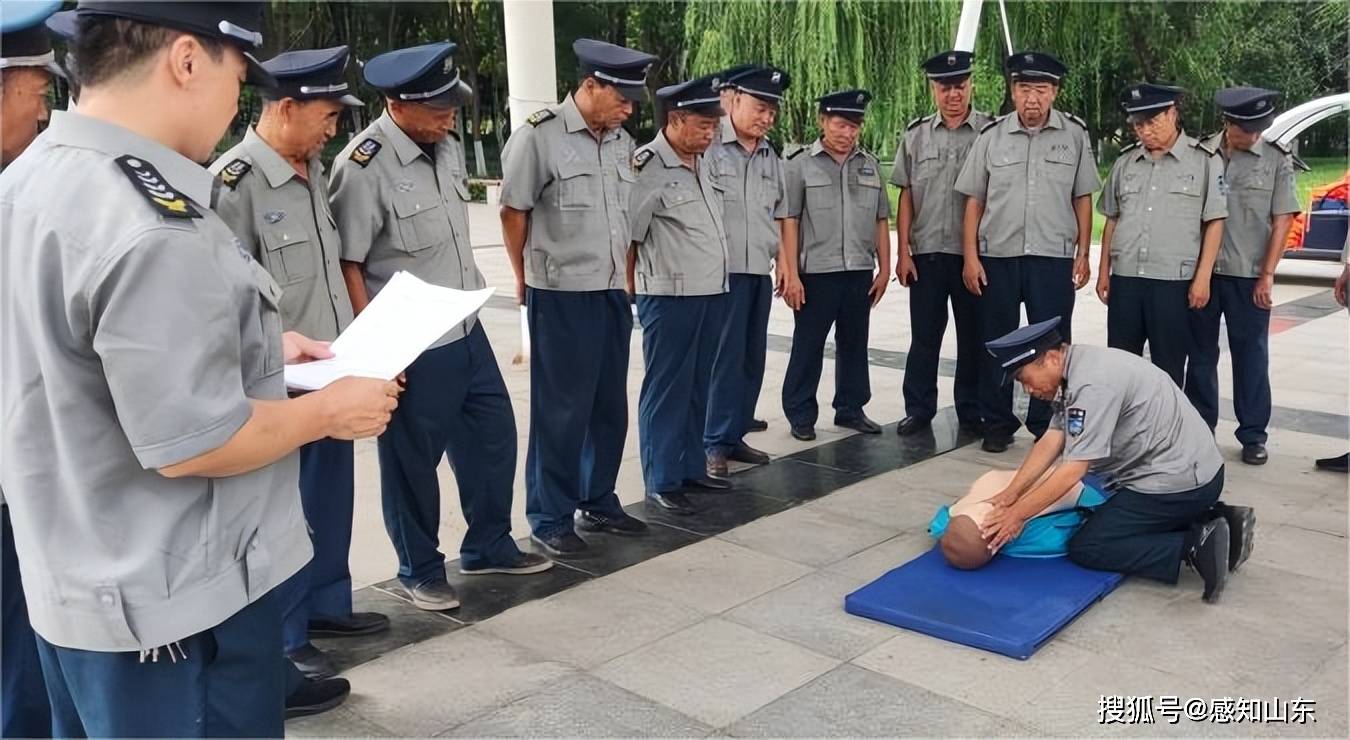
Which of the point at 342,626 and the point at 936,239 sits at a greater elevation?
the point at 936,239

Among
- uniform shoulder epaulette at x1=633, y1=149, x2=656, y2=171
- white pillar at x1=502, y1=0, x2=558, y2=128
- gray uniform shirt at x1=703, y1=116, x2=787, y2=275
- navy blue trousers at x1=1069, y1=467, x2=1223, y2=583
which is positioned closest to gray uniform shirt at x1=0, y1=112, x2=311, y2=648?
navy blue trousers at x1=1069, y1=467, x2=1223, y2=583

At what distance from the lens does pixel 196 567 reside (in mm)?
1550

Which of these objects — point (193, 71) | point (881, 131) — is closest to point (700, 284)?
point (193, 71)

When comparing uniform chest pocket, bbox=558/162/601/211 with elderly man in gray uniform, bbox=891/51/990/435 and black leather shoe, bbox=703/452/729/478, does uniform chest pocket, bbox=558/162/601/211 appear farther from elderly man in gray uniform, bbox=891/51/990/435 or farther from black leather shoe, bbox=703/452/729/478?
elderly man in gray uniform, bbox=891/51/990/435

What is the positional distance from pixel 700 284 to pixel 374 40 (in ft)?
87.6

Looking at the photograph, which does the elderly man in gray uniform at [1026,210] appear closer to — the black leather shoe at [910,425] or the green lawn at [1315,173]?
the black leather shoe at [910,425]

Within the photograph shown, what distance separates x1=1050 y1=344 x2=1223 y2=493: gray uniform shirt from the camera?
3643 mm

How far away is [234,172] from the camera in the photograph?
304cm

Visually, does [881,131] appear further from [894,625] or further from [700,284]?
[894,625]

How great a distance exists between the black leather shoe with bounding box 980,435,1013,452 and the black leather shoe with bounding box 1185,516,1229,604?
6.38 ft

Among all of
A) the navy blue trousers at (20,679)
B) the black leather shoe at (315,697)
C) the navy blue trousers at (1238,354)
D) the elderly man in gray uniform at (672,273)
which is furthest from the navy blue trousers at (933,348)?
the navy blue trousers at (20,679)

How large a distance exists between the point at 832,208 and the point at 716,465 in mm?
1494

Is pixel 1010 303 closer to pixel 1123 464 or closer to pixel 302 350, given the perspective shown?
pixel 1123 464

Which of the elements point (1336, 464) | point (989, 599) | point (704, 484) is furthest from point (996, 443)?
point (989, 599)
